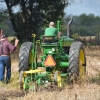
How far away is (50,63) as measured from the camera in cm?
1057

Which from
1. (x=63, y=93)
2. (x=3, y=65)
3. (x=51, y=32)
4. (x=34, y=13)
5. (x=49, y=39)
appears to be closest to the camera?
(x=63, y=93)

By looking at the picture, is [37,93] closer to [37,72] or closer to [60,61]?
[37,72]

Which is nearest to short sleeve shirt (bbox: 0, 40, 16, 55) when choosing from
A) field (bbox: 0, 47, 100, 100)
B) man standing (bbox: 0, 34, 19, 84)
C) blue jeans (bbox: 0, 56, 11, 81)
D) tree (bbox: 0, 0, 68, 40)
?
man standing (bbox: 0, 34, 19, 84)

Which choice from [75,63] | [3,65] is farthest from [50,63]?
[3,65]

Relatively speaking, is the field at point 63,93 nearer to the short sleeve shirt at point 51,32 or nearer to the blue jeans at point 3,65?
the blue jeans at point 3,65

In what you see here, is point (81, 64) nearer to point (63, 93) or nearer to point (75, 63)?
point (75, 63)

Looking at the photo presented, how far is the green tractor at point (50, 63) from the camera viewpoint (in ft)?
33.3

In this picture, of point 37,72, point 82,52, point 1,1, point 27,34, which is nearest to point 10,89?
point 37,72

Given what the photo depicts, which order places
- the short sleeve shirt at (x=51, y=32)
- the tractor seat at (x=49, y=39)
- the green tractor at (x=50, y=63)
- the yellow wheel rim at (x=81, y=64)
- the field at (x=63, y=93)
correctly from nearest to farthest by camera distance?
1. the field at (x=63, y=93)
2. the green tractor at (x=50, y=63)
3. the tractor seat at (x=49, y=39)
4. the short sleeve shirt at (x=51, y=32)
5. the yellow wheel rim at (x=81, y=64)

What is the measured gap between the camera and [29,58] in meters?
11.2

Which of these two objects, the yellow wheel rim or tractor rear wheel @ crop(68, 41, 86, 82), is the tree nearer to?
the yellow wheel rim

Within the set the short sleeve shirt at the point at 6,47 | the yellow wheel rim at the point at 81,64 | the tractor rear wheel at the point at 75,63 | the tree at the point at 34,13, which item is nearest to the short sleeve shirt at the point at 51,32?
the tractor rear wheel at the point at 75,63

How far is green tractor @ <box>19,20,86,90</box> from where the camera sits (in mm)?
10148

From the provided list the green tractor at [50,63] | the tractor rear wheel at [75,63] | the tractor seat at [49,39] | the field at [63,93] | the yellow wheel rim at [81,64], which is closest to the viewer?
the field at [63,93]
